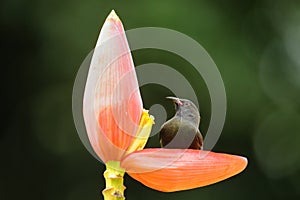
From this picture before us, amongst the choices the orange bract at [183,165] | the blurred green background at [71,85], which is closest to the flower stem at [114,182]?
the orange bract at [183,165]

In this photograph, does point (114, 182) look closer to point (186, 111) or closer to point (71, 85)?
point (186, 111)

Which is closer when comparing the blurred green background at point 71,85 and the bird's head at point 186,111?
the bird's head at point 186,111

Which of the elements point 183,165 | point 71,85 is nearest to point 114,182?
point 183,165

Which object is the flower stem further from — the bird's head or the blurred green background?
the blurred green background

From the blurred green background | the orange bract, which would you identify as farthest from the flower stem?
the blurred green background

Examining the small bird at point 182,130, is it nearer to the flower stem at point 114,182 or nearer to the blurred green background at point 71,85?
the flower stem at point 114,182

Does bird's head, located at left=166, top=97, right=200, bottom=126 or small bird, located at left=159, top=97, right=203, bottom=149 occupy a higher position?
bird's head, located at left=166, top=97, right=200, bottom=126
